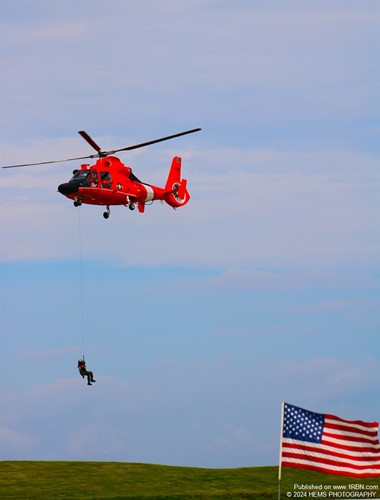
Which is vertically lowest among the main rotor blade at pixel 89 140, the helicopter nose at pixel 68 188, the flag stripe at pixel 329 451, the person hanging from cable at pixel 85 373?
the flag stripe at pixel 329 451

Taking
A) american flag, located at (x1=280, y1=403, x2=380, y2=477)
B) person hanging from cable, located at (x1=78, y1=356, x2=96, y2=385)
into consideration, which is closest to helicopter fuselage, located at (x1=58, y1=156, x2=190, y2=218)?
person hanging from cable, located at (x1=78, y1=356, x2=96, y2=385)

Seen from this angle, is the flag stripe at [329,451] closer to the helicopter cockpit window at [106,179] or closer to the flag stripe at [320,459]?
the flag stripe at [320,459]

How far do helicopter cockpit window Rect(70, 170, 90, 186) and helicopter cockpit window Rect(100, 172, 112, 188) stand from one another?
2.63ft

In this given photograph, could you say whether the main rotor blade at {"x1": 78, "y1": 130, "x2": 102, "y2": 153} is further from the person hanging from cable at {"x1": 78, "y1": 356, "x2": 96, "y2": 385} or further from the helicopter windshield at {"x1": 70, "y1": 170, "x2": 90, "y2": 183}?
the person hanging from cable at {"x1": 78, "y1": 356, "x2": 96, "y2": 385}

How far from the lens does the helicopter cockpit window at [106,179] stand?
53.2m

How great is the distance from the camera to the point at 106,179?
175 feet

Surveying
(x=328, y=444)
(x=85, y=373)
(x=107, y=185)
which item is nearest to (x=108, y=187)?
(x=107, y=185)

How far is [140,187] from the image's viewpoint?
56969 mm

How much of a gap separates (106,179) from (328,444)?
75.8 ft

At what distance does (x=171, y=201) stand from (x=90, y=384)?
18468 millimetres

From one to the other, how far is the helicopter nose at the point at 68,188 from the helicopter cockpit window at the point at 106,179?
1.62 m

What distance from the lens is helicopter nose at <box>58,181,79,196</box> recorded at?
170 feet

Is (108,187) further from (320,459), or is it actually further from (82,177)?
(320,459)

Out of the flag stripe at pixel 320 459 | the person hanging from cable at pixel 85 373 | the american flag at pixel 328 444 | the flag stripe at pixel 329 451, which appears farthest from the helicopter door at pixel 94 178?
the flag stripe at pixel 320 459
